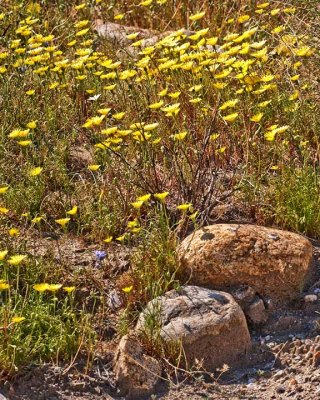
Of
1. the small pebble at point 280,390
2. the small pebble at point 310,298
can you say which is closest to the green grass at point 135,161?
the small pebble at point 310,298

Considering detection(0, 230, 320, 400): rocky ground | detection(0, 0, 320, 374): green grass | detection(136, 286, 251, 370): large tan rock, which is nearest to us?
detection(0, 230, 320, 400): rocky ground

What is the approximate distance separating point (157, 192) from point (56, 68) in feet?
4.20

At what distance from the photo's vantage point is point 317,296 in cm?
445

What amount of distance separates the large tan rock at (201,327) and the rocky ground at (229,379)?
73 millimetres

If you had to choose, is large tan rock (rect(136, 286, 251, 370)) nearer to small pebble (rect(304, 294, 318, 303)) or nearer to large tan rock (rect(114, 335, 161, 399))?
large tan rock (rect(114, 335, 161, 399))

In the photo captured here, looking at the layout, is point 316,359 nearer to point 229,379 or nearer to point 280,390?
point 280,390

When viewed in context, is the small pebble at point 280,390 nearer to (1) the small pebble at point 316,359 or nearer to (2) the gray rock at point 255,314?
(1) the small pebble at point 316,359

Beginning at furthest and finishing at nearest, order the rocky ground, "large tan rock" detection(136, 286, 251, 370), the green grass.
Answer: the green grass < "large tan rock" detection(136, 286, 251, 370) < the rocky ground

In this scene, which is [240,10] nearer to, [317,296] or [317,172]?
[317,172]

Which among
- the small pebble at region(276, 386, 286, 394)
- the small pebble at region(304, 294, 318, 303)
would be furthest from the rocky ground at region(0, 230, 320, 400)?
the small pebble at region(304, 294, 318, 303)

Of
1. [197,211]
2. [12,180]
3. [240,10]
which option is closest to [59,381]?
[197,211]

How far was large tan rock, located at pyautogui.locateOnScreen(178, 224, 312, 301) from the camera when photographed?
440cm

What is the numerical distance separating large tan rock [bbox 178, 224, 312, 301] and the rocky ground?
24 centimetres

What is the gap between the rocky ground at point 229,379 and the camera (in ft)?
12.7
